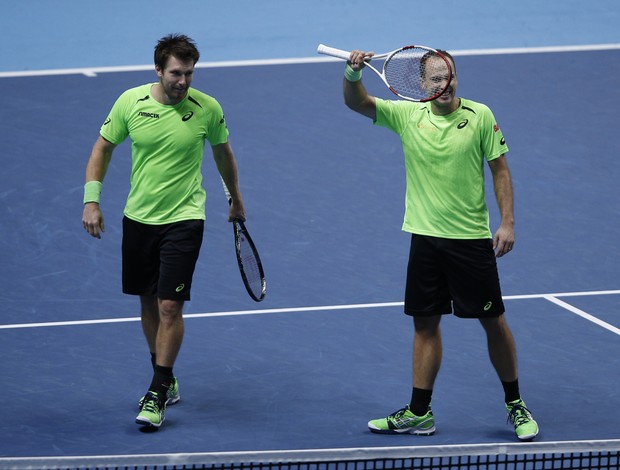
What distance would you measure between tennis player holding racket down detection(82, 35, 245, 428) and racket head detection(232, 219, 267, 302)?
16.4 inches

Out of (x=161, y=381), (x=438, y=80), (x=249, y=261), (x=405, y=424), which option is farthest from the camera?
(x=249, y=261)

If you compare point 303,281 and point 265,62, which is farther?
point 265,62

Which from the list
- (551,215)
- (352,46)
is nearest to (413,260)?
(551,215)

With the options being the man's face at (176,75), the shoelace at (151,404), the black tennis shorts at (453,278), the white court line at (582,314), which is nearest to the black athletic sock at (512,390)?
the black tennis shorts at (453,278)

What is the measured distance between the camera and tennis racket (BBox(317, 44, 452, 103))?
616 cm

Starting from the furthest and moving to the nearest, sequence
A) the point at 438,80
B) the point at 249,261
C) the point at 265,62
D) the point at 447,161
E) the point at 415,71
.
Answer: the point at 265,62 < the point at 249,261 < the point at 415,71 < the point at 447,161 < the point at 438,80

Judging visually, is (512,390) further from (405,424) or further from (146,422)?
(146,422)

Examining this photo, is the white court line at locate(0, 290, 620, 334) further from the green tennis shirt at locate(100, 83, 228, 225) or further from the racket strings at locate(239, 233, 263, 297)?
the green tennis shirt at locate(100, 83, 228, 225)

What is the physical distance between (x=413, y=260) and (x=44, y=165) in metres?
5.36

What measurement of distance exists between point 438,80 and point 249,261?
5.51 ft

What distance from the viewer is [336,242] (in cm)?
962

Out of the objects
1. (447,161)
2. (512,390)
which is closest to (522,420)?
(512,390)

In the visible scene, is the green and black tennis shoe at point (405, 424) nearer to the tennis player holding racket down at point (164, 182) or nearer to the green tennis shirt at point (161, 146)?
the tennis player holding racket down at point (164, 182)

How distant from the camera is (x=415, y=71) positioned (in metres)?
6.43
